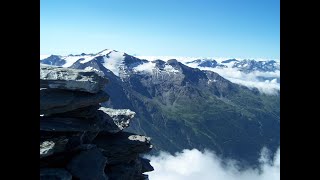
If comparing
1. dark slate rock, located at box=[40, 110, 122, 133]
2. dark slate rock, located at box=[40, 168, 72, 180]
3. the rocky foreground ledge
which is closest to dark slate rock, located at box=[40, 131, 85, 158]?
the rocky foreground ledge

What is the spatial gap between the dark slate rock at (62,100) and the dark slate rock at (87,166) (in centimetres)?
414

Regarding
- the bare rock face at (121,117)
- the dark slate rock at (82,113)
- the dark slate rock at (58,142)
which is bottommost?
the dark slate rock at (58,142)

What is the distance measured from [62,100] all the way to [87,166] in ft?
19.3

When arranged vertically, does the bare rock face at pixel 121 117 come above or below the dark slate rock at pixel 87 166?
above

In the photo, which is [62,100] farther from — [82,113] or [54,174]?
[54,174]

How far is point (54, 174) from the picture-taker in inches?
1060

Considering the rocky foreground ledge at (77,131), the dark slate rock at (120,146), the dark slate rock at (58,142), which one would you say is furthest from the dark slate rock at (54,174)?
the dark slate rock at (120,146)

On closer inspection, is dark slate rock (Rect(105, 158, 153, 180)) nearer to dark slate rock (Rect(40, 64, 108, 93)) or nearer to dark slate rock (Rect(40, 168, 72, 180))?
dark slate rock (Rect(40, 168, 72, 180))

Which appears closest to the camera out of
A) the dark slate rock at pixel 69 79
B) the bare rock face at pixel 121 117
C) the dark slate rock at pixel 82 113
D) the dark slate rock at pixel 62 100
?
the dark slate rock at pixel 62 100

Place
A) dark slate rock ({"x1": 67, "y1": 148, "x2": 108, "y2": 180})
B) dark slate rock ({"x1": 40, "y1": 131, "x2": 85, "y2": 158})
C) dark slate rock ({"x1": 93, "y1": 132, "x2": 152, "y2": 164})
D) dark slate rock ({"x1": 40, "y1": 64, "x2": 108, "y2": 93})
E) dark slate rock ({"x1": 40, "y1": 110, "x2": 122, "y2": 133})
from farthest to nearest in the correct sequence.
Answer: dark slate rock ({"x1": 93, "y1": 132, "x2": 152, "y2": 164}), dark slate rock ({"x1": 40, "y1": 64, "x2": 108, "y2": 93}), dark slate rock ({"x1": 40, "y1": 110, "x2": 122, "y2": 133}), dark slate rock ({"x1": 67, "y1": 148, "x2": 108, "y2": 180}), dark slate rock ({"x1": 40, "y1": 131, "x2": 85, "y2": 158})

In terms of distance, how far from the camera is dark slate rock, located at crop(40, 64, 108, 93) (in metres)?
31.3

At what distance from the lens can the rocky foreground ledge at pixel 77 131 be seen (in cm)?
2920

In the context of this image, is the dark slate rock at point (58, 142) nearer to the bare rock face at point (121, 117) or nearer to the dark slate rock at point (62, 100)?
the dark slate rock at point (62, 100)
